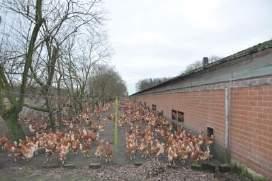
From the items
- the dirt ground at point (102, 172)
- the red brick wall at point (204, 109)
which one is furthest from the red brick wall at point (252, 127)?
the red brick wall at point (204, 109)

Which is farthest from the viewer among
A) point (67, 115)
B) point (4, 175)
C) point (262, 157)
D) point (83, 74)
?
point (83, 74)

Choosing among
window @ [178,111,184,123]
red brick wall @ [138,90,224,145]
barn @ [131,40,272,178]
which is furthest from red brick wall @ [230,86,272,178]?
window @ [178,111,184,123]

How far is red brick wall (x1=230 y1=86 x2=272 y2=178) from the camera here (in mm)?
4754

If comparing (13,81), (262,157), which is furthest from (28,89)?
(262,157)

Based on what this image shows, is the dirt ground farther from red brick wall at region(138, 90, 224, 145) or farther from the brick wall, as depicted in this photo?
red brick wall at region(138, 90, 224, 145)

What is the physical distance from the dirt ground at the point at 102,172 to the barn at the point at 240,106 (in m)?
0.66

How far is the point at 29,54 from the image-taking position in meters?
9.59

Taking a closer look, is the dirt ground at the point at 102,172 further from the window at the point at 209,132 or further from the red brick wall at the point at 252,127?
the window at the point at 209,132

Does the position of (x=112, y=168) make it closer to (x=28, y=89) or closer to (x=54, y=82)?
(x=28, y=89)

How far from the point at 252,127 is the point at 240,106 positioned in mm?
598

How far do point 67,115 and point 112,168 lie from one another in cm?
1011

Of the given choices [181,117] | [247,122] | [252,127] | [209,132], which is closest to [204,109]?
[209,132]

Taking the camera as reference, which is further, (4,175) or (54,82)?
(54,82)

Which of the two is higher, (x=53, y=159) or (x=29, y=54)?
(x=29, y=54)
